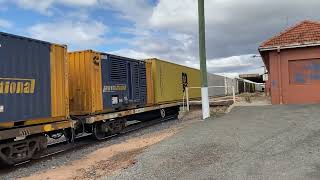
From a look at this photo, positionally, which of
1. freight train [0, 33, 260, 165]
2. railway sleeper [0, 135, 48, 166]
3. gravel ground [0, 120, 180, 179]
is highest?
freight train [0, 33, 260, 165]

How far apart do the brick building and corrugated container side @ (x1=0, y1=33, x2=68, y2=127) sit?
12785mm

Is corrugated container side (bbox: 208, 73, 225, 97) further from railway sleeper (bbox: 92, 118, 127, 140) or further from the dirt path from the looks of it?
the dirt path

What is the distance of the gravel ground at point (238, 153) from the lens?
8.70 metres

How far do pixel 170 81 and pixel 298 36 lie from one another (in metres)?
7.25

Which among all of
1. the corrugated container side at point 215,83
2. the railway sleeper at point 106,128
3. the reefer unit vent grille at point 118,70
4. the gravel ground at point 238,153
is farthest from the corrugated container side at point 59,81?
the corrugated container side at point 215,83

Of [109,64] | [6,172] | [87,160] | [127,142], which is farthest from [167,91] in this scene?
[6,172]

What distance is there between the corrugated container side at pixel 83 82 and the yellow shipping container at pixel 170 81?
6166 millimetres

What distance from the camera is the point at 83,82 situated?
15.8 m

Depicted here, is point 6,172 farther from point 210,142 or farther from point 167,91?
point 167,91

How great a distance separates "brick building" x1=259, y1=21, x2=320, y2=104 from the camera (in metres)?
22.3

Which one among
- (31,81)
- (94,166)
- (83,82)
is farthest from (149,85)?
(94,166)

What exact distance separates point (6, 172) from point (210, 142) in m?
5.42

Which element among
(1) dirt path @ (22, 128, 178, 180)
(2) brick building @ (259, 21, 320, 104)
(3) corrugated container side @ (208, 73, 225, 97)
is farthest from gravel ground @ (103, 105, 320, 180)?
(3) corrugated container side @ (208, 73, 225, 97)

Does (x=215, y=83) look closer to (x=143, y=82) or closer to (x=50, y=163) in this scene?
(x=143, y=82)
